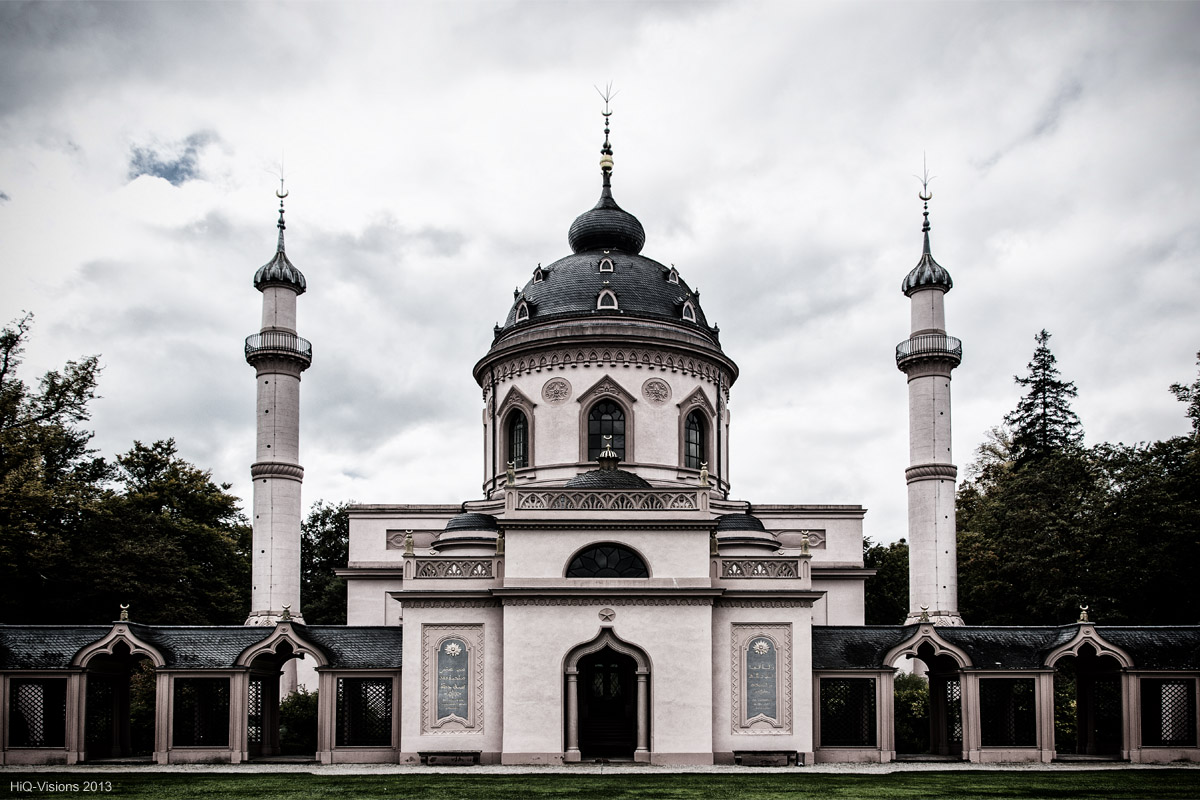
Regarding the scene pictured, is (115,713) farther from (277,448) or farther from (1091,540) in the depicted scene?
(1091,540)

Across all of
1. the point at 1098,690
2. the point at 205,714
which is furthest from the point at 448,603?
the point at 1098,690

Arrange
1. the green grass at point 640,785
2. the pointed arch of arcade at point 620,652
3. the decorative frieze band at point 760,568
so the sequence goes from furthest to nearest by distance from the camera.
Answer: the decorative frieze band at point 760,568 → the pointed arch of arcade at point 620,652 → the green grass at point 640,785

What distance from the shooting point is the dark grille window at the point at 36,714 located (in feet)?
97.8

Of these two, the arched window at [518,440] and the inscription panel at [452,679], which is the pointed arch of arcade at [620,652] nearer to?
the inscription panel at [452,679]

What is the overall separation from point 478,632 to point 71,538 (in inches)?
866

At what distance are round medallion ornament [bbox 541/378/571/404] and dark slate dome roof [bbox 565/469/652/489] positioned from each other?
6.49m

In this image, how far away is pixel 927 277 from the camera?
43719mm

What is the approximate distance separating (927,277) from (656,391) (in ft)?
39.1

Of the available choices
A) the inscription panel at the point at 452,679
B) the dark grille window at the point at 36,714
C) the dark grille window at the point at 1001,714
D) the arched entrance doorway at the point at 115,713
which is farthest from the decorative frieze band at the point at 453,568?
the dark grille window at the point at 1001,714

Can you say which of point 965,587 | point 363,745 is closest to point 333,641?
point 363,745

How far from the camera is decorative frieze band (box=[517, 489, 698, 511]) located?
30.0 meters

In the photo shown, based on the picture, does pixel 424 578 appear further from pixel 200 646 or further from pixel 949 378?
pixel 949 378

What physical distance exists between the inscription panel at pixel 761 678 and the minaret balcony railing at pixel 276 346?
2014cm

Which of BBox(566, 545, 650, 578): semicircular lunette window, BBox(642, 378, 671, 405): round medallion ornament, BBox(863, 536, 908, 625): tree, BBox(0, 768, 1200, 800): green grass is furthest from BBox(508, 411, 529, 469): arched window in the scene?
BBox(863, 536, 908, 625): tree
